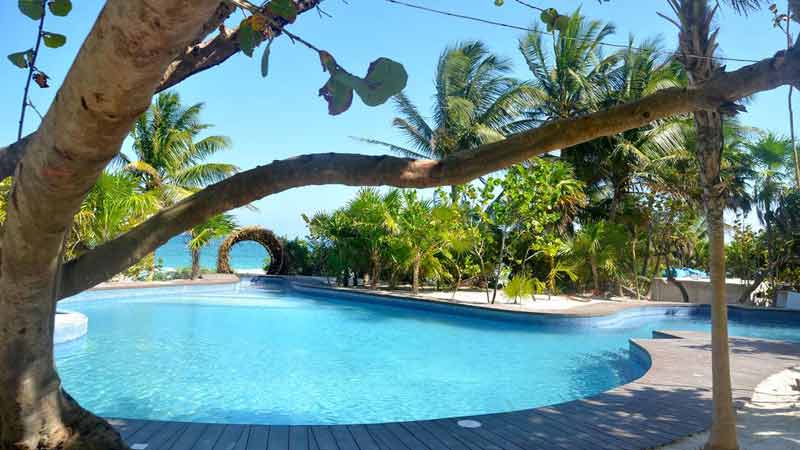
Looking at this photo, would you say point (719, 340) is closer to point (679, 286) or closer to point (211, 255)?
point (679, 286)

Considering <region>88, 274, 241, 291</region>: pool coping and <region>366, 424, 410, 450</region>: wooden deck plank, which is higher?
<region>88, 274, 241, 291</region>: pool coping

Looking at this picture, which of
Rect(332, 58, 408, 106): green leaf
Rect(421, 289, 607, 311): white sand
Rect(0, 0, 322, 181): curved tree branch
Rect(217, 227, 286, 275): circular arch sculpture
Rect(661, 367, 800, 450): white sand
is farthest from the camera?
Rect(217, 227, 286, 275): circular arch sculpture

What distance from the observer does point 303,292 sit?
17406 mm

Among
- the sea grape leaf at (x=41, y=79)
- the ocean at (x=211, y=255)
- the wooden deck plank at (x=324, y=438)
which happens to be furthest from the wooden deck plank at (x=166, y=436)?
the ocean at (x=211, y=255)

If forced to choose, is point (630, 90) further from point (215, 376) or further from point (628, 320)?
point (215, 376)

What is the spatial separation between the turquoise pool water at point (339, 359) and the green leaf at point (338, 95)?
453cm

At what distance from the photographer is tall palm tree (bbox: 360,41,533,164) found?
1812cm

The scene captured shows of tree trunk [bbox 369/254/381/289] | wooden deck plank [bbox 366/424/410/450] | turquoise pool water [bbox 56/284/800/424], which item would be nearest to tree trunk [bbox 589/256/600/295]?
turquoise pool water [bbox 56/284/800/424]

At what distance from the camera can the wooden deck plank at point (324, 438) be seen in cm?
329

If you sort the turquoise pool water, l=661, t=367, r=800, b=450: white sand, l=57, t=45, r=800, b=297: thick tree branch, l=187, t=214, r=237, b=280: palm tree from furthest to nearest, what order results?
1. l=187, t=214, r=237, b=280: palm tree
2. the turquoise pool water
3. l=661, t=367, r=800, b=450: white sand
4. l=57, t=45, r=800, b=297: thick tree branch

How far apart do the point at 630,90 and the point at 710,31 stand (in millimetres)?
15756

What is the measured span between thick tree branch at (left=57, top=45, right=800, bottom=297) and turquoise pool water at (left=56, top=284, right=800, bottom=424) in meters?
3.45

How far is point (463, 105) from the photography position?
58.2 feet

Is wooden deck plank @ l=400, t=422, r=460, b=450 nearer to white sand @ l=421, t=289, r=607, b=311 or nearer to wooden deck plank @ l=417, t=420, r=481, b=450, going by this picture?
wooden deck plank @ l=417, t=420, r=481, b=450
